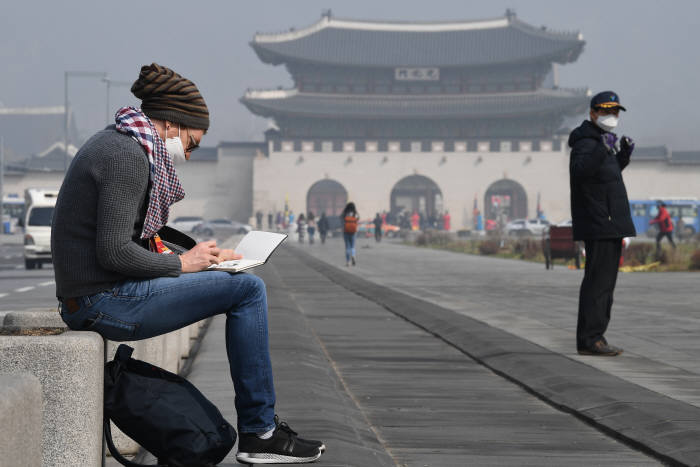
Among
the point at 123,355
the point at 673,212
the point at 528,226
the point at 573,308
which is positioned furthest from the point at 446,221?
the point at 123,355

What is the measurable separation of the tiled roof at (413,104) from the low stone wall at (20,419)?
70768 millimetres

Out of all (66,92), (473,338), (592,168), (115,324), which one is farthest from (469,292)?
(66,92)

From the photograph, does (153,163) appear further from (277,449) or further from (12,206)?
(12,206)

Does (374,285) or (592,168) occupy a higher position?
(592,168)

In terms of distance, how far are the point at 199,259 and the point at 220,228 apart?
231 feet

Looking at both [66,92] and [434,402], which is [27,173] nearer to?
[66,92]

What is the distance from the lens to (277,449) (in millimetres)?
3672

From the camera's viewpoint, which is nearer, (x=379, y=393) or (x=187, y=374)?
(x=379, y=393)

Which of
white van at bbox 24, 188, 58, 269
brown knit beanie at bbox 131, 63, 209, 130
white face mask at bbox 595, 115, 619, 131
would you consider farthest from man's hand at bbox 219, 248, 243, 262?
white van at bbox 24, 188, 58, 269

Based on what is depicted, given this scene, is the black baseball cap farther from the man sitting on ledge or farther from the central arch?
the central arch

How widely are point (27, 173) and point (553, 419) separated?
74.7 m

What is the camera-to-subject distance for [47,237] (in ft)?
82.7

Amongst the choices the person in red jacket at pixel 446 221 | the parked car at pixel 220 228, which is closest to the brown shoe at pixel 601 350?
the person in red jacket at pixel 446 221

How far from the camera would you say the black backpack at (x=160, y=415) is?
10.8 ft
